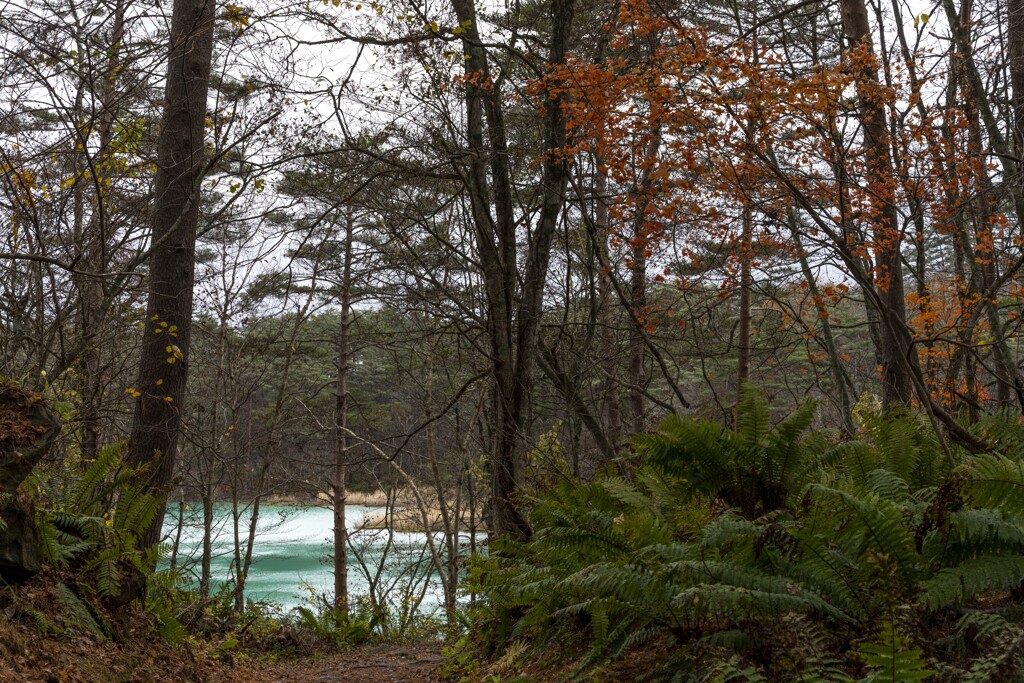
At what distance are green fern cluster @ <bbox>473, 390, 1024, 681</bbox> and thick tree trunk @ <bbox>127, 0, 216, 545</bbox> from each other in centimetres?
436

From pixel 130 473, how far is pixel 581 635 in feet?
10.1

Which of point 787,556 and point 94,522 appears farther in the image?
point 94,522

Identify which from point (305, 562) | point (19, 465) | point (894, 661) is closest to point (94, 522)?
point (19, 465)

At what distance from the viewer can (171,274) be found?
6.92m

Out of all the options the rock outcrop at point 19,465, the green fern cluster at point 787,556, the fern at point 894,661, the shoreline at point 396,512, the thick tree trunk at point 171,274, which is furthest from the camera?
the shoreline at point 396,512

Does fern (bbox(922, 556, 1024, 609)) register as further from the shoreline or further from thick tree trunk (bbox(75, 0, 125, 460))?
the shoreline

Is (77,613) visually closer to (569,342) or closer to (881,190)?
(569,342)

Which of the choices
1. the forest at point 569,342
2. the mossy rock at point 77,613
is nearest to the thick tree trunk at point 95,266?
the forest at point 569,342

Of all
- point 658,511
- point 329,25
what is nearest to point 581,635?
point 658,511

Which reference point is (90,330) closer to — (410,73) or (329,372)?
(410,73)

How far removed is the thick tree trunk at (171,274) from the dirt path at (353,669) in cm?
154

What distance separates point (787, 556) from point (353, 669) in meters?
5.33

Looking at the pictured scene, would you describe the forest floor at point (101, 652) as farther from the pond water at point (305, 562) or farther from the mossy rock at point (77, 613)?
the pond water at point (305, 562)

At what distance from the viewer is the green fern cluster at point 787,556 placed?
2.36 meters
